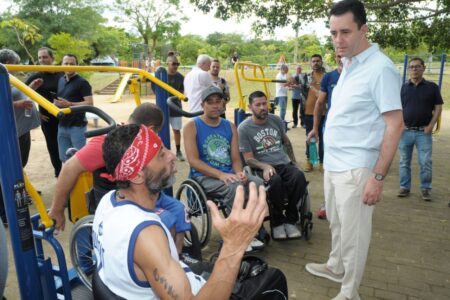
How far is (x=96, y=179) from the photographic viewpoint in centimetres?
252

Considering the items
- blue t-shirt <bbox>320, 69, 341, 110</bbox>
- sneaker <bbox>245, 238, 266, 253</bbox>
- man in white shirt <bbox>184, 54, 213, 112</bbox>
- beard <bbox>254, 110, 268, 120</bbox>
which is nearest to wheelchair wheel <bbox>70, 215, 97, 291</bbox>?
sneaker <bbox>245, 238, 266, 253</bbox>

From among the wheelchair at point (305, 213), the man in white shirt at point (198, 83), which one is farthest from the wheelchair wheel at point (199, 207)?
the man in white shirt at point (198, 83)

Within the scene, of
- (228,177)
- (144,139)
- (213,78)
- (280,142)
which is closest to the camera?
(144,139)

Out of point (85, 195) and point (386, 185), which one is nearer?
point (85, 195)

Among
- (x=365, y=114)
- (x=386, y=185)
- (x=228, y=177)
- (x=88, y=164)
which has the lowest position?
(x=386, y=185)

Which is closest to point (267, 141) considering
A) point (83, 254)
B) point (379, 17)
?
point (83, 254)

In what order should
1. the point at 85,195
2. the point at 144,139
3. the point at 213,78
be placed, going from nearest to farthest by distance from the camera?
the point at 144,139, the point at 85,195, the point at 213,78

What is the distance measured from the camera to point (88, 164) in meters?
2.44

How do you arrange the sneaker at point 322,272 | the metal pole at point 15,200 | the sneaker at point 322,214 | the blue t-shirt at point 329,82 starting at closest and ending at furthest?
the metal pole at point 15,200 → the sneaker at point 322,272 → the sneaker at point 322,214 → the blue t-shirt at point 329,82

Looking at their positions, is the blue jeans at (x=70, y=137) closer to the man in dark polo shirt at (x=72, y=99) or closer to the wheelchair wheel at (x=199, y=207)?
the man in dark polo shirt at (x=72, y=99)

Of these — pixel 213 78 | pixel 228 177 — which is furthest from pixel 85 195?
pixel 213 78

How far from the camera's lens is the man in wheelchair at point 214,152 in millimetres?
3381

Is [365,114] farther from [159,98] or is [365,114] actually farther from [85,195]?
[85,195]

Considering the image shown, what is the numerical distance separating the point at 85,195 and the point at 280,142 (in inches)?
82.7
